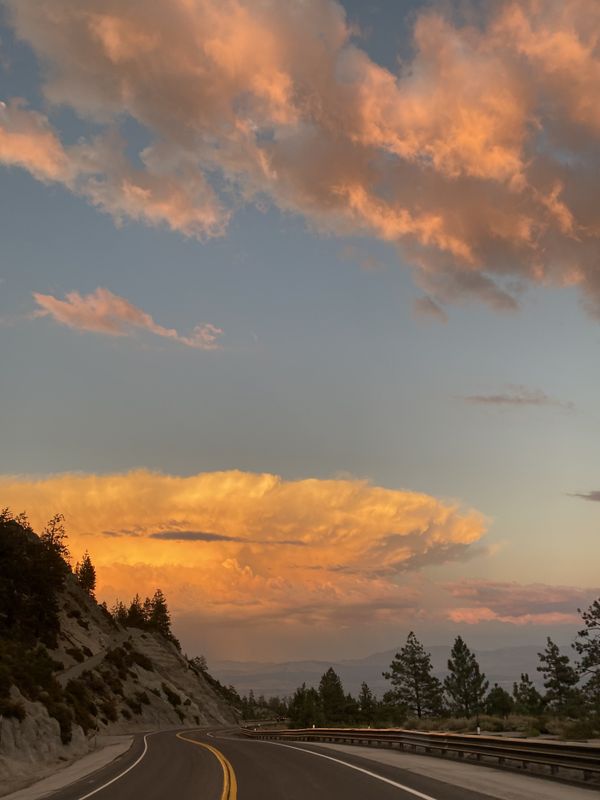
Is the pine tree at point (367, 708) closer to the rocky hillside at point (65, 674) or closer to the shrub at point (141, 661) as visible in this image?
the rocky hillside at point (65, 674)

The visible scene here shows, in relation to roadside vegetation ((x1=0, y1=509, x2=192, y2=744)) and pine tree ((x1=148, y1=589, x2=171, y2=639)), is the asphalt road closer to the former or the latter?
roadside vegetation ((x1=0, y1=509, x2=192, y2=744))

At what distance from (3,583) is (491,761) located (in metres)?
66.4

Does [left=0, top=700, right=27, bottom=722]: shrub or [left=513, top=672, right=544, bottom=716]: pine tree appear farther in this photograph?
[left=513, top=672, right=544, bottom=716]: pine tree

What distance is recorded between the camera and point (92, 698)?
2803 inches

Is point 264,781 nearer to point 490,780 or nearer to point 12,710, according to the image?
point 490,780

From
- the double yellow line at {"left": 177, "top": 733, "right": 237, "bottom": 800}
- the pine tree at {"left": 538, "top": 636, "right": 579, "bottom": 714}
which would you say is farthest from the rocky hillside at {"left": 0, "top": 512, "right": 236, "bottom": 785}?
the pine tree at {"left": 538, "top": 636, "right": 579, "bottom": 714}

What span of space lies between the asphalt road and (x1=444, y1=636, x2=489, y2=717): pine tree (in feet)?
236

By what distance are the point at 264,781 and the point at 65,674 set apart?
64.3m

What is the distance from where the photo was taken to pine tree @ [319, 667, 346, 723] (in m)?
123

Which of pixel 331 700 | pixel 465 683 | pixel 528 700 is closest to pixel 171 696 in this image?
pixel 331 700

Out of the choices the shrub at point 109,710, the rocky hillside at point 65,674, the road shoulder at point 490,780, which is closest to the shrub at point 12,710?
the rocky hillside at point 65,674

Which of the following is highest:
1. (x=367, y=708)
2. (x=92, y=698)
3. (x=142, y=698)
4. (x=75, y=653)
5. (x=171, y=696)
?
(x=75, y=653)

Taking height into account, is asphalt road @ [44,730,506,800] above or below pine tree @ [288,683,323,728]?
above

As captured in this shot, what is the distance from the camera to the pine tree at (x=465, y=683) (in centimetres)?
8838
